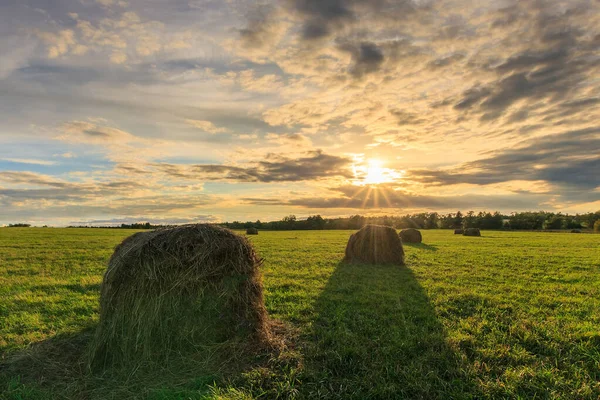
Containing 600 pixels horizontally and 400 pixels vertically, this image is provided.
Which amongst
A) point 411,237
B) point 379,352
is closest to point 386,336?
point 379,352

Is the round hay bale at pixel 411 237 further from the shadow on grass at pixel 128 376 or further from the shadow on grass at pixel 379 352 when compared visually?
the shadow on grass at pixel 128 376

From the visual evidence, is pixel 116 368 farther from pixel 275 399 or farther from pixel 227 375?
pixel 275 399

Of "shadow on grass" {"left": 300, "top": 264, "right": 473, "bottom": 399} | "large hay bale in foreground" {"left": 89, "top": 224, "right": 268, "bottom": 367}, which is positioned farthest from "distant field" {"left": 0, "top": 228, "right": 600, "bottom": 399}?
"large hay bale in foreground" {"left": 89, "top": 224, "right": 268, "bottom": 367}

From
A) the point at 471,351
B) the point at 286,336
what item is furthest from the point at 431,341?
the point at 286,336

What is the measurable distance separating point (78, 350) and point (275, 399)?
3.79 metres

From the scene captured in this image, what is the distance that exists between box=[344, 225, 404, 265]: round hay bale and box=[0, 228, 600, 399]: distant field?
11.8 feet

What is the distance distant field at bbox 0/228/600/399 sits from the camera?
464 centimetres

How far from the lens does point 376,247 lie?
16.6 metres

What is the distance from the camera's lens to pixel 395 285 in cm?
1112

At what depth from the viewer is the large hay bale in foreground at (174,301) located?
545 centimetres

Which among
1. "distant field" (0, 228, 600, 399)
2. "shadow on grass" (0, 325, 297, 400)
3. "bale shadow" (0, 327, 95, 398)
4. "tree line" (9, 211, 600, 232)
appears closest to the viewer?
"shadow on grass" (0, 325, 297, 400)

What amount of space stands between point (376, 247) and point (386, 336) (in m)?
10.6

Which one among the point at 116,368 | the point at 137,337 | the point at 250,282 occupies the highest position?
the point at 250,282

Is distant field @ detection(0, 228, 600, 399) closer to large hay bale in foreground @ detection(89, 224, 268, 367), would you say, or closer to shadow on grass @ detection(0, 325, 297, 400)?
shadow on grass @ detection(0, 325, 297, 400)
